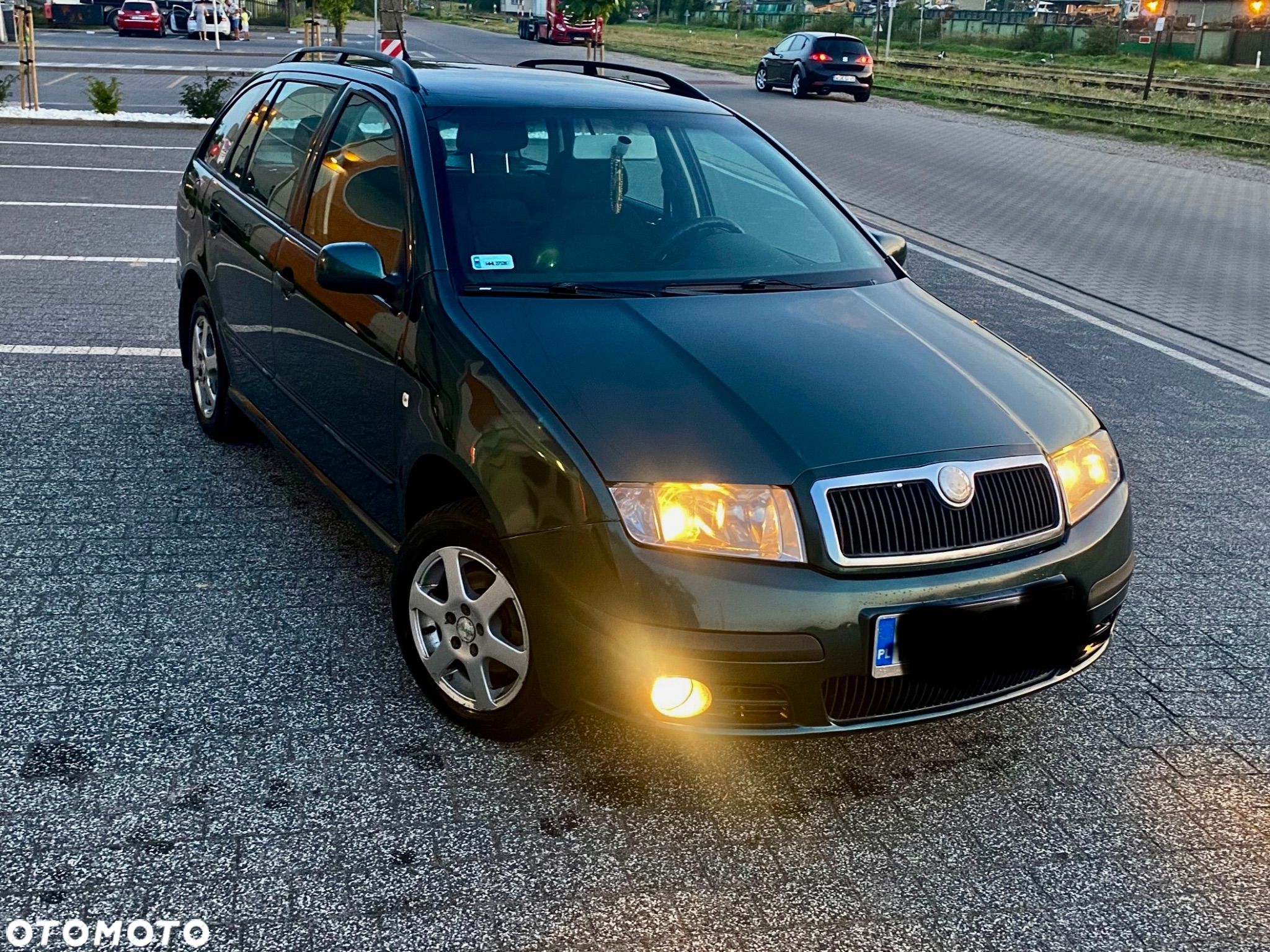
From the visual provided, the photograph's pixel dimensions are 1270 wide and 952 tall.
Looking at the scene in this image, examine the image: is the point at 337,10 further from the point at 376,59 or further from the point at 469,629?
the point at 469,629

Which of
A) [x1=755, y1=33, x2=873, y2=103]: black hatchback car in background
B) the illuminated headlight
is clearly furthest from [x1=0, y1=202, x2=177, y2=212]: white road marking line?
[x1=755, y1=33, x2=873, y2=103]: black hatchback car in background

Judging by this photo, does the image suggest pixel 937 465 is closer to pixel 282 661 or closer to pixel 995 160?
pixel 282 661

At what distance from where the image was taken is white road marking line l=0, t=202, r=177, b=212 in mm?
11703

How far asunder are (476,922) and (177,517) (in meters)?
2.60

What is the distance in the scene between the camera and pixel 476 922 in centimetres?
271

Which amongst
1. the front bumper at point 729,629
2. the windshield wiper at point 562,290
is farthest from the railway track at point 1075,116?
the front bumper at point 729,629

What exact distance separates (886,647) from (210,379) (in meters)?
3.61

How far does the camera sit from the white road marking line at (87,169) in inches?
557

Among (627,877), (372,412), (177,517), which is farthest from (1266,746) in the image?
(177,517)

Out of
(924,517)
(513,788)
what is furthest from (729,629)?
(513,788)

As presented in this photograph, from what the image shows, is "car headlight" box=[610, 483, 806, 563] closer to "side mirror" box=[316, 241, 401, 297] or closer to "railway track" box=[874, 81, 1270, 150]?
"side mirror" box=[316, 241, 401, 297]

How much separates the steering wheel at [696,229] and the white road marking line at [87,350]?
374 cm

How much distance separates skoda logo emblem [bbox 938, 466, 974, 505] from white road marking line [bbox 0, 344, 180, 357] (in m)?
5.05

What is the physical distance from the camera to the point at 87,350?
22.9 feet
